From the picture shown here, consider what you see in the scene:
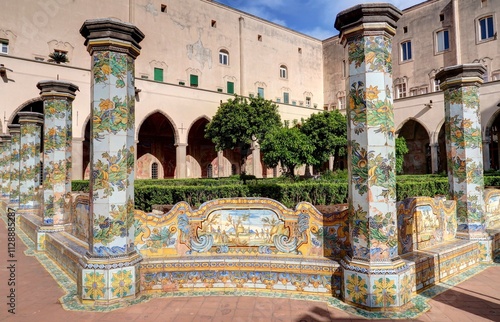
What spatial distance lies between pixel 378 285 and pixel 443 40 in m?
30.2

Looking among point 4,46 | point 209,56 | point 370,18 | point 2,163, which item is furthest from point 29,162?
point 209,56

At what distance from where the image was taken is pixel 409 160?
28.7m

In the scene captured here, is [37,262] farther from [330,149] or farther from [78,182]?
[330,149]

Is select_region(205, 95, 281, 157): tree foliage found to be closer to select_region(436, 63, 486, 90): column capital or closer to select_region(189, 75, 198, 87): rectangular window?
select_region(189, 75, 198, 87): rectangular window

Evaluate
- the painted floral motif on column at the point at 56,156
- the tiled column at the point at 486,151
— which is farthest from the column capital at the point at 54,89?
the tiled column at the point at 486,151

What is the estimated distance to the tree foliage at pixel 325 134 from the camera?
20.9m

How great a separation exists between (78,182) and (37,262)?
32.3ft

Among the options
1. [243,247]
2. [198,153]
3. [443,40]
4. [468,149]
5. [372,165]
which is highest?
[443,40]

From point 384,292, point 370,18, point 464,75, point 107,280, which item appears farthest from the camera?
point 464,75

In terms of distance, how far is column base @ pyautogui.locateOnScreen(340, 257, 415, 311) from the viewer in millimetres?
4066

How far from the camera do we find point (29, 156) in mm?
11758

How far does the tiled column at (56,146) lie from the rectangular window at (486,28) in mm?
29170

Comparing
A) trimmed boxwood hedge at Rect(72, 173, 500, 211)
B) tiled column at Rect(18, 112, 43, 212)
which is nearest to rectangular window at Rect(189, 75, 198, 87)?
tiled column at Rect(18, 112, 43, 212)

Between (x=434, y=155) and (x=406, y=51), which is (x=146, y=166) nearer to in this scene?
(x=434, y=155)
